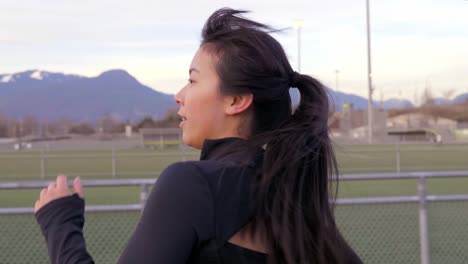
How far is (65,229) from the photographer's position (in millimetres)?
1333

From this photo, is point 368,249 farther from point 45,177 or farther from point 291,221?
point 45,177

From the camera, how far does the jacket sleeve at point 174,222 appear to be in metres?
1.20

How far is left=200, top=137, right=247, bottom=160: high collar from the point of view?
54.3 inches

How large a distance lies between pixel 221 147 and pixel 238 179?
139 millimetres

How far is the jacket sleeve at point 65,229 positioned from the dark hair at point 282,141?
36 centimetres

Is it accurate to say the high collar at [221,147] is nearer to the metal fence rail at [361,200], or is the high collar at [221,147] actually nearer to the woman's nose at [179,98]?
the woman's nose at [179,98]

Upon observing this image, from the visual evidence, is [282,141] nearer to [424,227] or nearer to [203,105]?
[203,105]

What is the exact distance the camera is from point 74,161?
28.6 meters

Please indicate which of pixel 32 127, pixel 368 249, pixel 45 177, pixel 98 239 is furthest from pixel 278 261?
pixel 32 127

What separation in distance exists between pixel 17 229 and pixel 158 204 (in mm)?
7059

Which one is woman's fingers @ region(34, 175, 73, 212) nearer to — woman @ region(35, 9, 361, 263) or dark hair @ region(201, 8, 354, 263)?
woman @ region(35, 9, 361, 263)

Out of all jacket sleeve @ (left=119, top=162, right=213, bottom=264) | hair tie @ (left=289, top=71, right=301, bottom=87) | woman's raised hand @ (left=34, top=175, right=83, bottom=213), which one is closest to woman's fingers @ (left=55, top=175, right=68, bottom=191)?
woman's raised hand @ (left=34, top=175, right=83, bottom=213)

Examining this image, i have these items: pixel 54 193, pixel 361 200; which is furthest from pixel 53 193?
pixel 361 200

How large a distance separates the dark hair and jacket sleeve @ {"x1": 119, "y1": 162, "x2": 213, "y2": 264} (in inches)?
5.1
